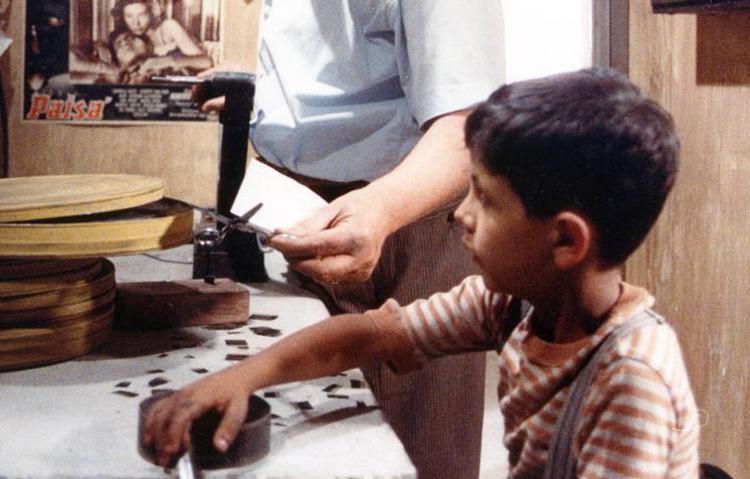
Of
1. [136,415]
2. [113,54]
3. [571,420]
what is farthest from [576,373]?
[113,54]

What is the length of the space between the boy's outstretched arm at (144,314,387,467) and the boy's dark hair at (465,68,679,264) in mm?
315

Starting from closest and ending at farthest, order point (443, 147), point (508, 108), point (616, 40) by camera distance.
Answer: point (508, 108) → point (443, 147) → point (616, 40)

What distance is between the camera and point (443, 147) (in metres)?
1.37

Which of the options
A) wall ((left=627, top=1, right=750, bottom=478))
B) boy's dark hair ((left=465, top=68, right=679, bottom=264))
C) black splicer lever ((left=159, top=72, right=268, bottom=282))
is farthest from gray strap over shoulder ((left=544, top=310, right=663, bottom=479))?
wall ((left=627, top=1, right=750, bottom=478))

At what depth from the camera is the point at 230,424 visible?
3.00 feet

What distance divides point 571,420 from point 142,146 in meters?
2.01

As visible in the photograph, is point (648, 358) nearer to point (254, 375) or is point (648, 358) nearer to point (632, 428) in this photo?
point (632, 428)

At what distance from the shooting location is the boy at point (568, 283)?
2.96ft

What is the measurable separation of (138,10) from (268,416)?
Result: 192cm

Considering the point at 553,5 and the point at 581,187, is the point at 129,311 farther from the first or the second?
the point at 553,5

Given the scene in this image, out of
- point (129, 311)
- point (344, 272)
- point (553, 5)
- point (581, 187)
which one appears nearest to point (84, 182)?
point (129, 311)

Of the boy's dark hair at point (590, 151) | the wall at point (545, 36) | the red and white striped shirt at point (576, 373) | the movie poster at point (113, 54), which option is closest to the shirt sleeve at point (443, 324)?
Result: the red and white striped shirt at point (576, 373)

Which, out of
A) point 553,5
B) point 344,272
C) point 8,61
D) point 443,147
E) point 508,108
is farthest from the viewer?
point 553,5

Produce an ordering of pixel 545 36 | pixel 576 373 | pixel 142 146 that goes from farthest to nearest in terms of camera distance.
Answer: pixel 545 36
pixel 142 146
pixel 576 373
